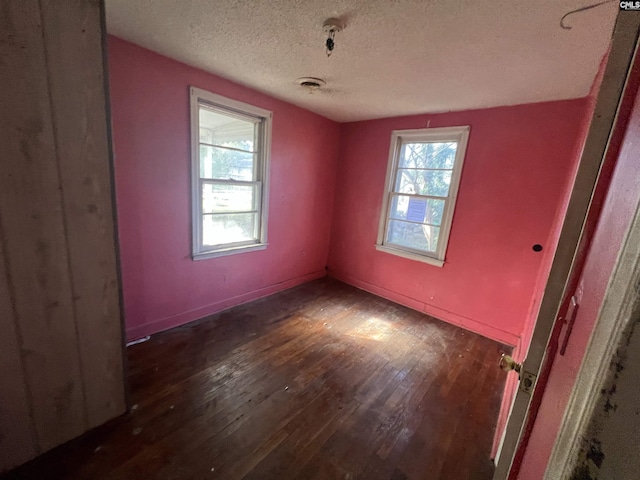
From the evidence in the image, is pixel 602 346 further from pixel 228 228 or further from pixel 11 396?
pixel 228 228

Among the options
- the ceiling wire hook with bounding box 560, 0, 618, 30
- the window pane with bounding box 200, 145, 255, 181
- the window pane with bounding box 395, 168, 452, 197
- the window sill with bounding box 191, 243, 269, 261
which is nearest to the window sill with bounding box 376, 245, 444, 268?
the window pane with bounding box 395, 168, 452, 197

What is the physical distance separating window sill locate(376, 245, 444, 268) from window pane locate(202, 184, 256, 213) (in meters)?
1.74

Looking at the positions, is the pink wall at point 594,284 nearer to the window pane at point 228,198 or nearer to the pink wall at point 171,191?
the pink wall at point 171,191

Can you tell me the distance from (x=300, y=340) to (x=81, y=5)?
2.50 metres

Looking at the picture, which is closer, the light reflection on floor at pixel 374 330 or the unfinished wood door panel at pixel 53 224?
the unfinished wood door panel at pixel 53 224

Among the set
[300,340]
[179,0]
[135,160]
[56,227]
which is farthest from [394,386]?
[179,0]

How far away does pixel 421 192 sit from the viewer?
10.5 feet

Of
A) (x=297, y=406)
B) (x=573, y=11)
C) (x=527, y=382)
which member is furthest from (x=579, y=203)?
(x=297, y=406)

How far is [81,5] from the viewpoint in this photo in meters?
1.12

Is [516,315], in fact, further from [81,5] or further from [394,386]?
[81,5]

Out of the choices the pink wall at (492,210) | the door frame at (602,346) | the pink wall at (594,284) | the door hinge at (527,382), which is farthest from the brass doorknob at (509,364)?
the pink wall at (492,210)

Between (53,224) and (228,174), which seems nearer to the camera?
(53,224)

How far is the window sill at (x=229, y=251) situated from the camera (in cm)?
260

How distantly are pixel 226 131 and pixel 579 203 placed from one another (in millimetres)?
2743
